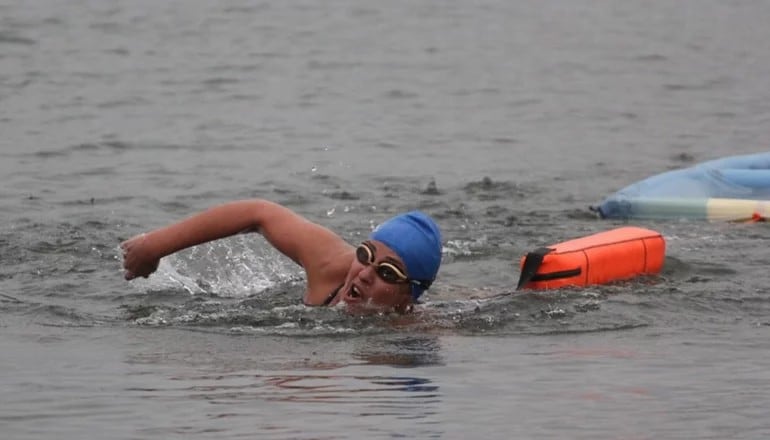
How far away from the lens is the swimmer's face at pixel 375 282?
7.73 metres

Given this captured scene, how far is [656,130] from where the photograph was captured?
1733cm

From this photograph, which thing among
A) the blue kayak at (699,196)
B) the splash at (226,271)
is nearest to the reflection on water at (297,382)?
the splash at (226,271)

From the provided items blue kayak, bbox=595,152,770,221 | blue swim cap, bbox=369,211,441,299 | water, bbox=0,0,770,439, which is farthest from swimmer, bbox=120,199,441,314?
blue kayak, bbox=595,152,770,221

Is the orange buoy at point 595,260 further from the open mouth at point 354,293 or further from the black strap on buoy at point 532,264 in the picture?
the open mouth at point 354,293

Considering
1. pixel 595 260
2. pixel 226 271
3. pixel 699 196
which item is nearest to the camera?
pixel 595 260

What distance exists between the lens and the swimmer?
7.70m

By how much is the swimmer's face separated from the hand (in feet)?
3.05

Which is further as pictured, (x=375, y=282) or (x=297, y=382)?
(x=375, y=282)

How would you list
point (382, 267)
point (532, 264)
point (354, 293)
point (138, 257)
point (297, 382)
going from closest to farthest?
point (297, 382) < point (138, 257) < point (382, 267) < point (354, 293) < point (532, 264)

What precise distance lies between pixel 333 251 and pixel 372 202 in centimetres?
464

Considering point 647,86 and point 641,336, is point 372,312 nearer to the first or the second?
point 641,336

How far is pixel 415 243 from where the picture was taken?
7.77 metres

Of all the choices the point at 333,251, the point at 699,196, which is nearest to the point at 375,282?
the point at 333,251

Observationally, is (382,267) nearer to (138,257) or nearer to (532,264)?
(138,257)
